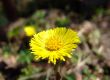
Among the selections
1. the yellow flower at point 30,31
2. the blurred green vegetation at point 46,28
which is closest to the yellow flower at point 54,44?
the blurred green vegetation at point 46,28

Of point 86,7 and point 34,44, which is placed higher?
point 86,7

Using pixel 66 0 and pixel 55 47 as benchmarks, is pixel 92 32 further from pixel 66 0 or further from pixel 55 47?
pixel 55 47

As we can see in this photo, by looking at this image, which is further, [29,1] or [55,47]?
[29,1]

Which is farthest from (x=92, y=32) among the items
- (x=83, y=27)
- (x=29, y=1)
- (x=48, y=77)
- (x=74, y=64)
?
(x=29, y=1)

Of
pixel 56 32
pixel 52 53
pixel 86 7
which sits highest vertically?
pixel 86 7

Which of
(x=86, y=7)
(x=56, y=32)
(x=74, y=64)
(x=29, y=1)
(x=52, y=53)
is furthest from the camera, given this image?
(x=29, y=1)

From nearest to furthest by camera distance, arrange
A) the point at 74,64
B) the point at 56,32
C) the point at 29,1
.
Result: 1. the point at 56,32
2. the point at 74,64
3. the point at 29,1

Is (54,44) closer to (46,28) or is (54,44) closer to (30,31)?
(30,31)
